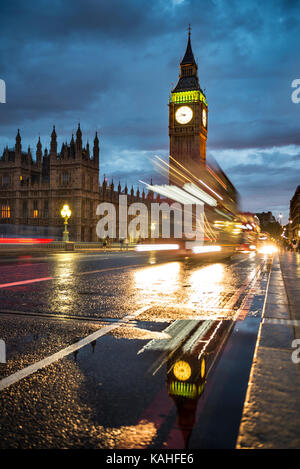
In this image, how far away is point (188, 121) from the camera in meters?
106

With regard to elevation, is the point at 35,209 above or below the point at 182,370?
above

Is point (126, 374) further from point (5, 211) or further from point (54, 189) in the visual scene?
point (5, 211)

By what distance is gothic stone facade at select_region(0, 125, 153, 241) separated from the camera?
65500mm

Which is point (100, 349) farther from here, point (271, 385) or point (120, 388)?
point (271, 385)

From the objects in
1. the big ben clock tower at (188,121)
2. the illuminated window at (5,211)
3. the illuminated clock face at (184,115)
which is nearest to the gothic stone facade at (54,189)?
the illuminated window at (5,211)

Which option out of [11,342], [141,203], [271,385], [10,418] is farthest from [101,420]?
[141,203]

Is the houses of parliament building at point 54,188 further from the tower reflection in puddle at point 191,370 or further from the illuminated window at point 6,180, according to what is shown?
the tower reflection in puddle at point 191,370

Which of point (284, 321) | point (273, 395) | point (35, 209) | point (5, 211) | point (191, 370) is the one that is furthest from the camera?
point (5, 211)

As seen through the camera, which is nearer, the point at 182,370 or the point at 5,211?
the point at 182,370

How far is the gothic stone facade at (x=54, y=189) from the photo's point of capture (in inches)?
2579

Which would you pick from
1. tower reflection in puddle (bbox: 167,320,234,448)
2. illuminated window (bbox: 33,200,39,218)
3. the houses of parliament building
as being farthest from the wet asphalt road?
illuminated window (bbox: 33,200,39,218)

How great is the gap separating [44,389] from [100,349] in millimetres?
1094

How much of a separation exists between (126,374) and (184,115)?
11146 centimetres

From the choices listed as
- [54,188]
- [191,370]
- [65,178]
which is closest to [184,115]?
[65,178]
